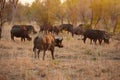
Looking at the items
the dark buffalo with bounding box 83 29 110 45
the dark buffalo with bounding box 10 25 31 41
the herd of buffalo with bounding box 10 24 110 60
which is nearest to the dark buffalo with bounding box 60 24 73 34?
the herd of buffalo with bounding box 10 24 110 60

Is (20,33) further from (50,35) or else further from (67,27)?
(67,27)

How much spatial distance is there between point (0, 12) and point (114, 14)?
1441cm

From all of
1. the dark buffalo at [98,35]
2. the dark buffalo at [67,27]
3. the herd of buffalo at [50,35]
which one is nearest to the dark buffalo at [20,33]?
the herd of buffalo at [50,35]

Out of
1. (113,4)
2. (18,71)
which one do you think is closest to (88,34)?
(113,4)

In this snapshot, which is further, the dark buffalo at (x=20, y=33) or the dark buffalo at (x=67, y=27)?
the dark buffalo at (x=67, y=27)

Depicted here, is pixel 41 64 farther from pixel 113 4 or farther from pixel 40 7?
pixel 40 7

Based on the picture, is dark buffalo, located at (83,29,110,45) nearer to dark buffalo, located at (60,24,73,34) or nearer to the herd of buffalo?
the herd of buffalo

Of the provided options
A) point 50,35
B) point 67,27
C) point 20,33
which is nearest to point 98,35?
point 20,33

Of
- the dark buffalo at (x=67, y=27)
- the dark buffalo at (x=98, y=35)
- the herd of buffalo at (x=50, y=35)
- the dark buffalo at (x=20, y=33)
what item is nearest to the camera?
the herd of buffalo at (x=50, y=35)

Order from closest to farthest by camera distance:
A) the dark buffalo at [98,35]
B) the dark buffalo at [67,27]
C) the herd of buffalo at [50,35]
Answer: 1. the herd of buffalo at [50,35]
2. the dark buffalo at [98,35]
3. the dark buffalo at [67,27]

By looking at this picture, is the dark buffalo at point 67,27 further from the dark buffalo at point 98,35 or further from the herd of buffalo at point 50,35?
the dark buffalo at point 98,35

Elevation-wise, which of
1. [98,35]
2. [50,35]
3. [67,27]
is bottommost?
[98,35]

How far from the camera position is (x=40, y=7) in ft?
155

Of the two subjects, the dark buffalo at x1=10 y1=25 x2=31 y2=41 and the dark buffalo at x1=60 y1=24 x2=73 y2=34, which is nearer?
the dark buffalo at x1=10 y1=25 x2=31 y2=41
